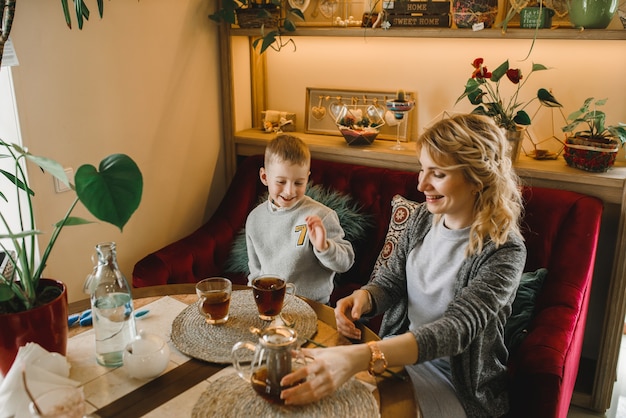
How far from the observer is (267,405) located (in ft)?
3.57

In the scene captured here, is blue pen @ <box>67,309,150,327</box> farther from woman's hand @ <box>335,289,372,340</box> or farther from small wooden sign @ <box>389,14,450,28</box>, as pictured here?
small wooden sign @ <box>389,14,450,28</box>

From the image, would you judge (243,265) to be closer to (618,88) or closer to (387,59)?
(387,59)

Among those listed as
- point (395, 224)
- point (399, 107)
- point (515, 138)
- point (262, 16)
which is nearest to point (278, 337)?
point (395, 224)

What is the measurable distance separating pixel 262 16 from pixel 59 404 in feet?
7.15

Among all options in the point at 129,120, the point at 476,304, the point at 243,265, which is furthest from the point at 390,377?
the point at 129,120

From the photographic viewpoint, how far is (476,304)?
1329mm

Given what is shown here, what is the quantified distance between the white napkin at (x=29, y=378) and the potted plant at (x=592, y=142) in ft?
6.36

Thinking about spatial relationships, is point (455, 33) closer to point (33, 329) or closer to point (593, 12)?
point (593, 12)

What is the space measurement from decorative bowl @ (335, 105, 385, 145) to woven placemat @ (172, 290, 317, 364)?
1.29 metres

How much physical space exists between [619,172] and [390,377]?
4.94ft

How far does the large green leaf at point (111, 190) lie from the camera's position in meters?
0.96

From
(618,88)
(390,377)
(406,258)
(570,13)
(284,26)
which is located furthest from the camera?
(284,26)

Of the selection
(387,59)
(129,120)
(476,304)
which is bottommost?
(476,304)

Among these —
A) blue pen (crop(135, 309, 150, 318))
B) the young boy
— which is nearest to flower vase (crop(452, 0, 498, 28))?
the young boy
